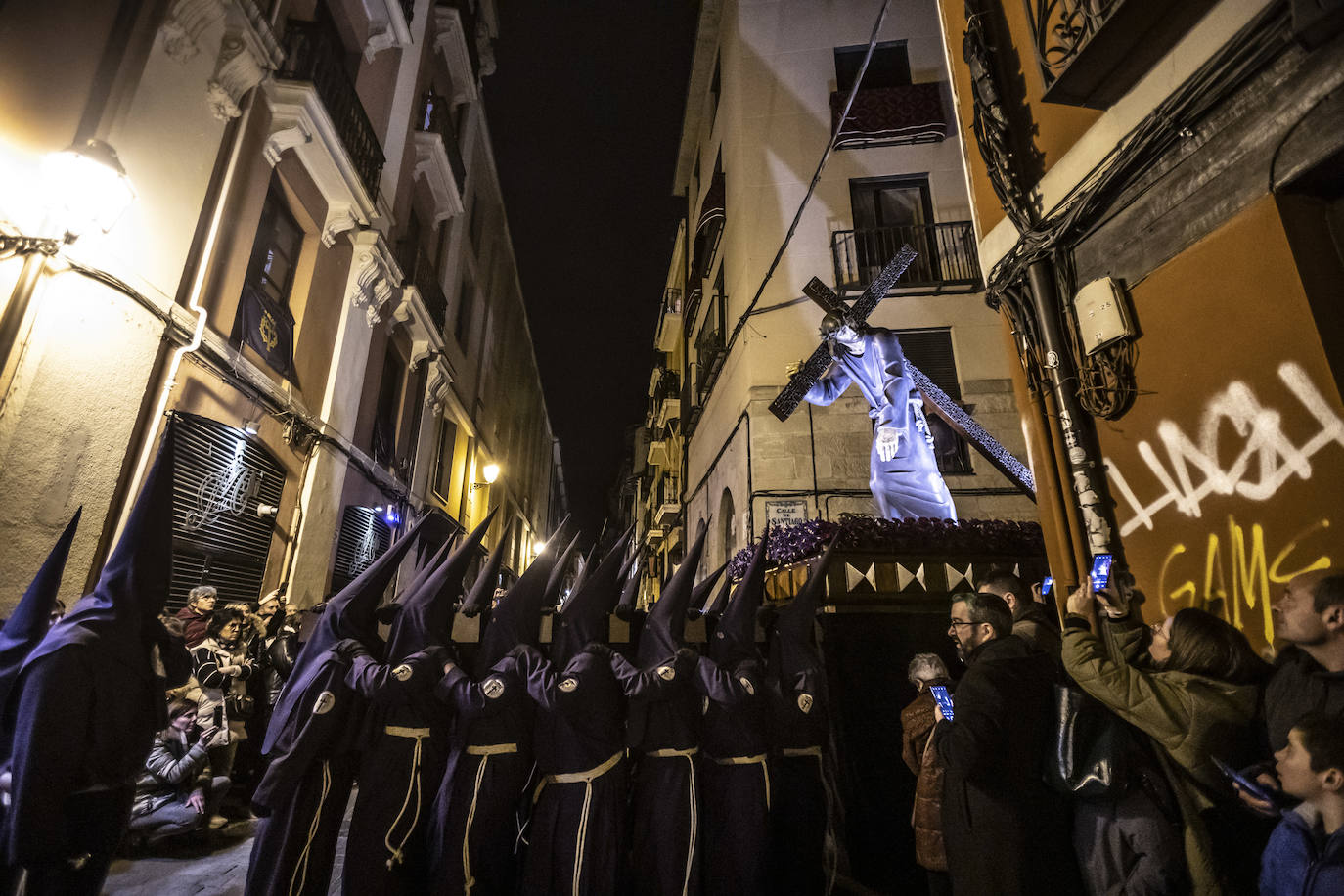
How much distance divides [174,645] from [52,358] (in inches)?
131

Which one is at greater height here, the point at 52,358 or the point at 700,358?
the point at 700,358

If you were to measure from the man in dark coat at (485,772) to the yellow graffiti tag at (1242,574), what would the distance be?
364cm

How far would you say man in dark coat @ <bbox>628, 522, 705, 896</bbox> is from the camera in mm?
3408

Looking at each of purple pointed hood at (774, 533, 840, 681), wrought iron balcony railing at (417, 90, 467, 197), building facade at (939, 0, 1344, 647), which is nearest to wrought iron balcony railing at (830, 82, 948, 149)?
building facade at (939, 0, 1344, 647)

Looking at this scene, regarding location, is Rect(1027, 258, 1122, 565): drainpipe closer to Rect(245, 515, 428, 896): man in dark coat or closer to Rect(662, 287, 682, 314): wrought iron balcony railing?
Rect(245, 515, 428, 896): man in dark coat

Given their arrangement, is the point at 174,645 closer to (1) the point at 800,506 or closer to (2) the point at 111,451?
(2) the point at 111,451

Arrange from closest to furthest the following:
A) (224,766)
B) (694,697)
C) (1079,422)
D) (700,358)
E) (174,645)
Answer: (174,645)
(694,697)
(1079,422)
(224,766)
(700,358)

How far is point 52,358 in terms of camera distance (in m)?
4.82

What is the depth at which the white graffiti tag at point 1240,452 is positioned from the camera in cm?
290

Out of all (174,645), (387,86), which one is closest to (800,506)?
(174,645)

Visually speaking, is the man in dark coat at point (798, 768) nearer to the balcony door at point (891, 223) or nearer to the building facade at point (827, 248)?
the building facade at point (827, 248)

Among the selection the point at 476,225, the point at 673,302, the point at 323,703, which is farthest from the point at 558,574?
the point at 673,302

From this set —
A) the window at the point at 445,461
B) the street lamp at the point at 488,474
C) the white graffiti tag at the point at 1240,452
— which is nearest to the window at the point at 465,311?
the window at the point at 445,461

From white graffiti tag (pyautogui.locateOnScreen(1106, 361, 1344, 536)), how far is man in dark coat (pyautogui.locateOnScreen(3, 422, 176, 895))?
5.11 metres
